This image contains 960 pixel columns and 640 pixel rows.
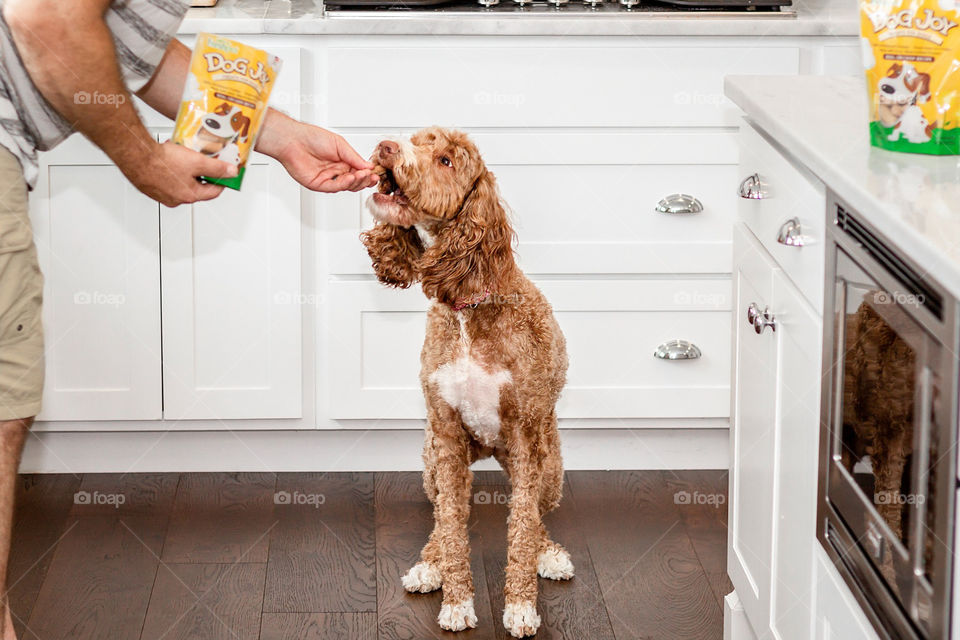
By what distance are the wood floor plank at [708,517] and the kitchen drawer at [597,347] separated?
16 cm

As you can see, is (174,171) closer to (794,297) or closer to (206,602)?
(794,297)

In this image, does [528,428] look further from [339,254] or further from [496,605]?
[339,254]

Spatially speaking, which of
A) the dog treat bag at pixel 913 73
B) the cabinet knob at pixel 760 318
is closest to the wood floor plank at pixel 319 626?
the cabinet knob at pixel 760 318

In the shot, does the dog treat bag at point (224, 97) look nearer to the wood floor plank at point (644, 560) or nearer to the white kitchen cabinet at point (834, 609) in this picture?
the white kitchen cabinet at point (834, 609)

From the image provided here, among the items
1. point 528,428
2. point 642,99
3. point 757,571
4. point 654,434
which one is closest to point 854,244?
point 757,571

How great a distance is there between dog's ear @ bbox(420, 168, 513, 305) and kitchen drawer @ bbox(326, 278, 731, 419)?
726mm

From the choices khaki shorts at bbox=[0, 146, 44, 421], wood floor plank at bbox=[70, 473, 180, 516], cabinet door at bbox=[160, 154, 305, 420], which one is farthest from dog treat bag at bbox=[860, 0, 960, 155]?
wood floor plank at bbox=[70, 473, 180, 516]

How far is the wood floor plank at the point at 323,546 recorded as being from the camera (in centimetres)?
244

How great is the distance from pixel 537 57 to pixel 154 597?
4.65 feet

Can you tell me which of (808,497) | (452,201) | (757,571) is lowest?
(757,571)

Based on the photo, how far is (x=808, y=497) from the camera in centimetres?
160

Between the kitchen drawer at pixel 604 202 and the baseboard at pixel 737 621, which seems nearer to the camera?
the baseboard at pixel 737 621

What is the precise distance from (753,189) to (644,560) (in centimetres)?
101

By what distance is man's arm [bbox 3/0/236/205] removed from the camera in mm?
1460
